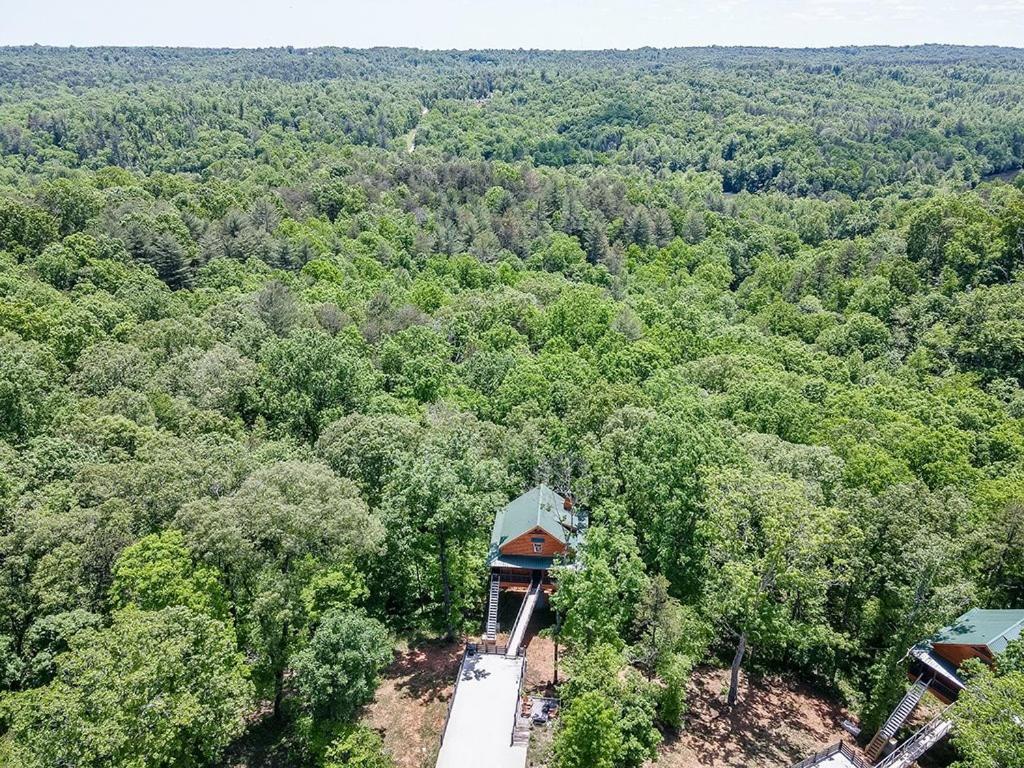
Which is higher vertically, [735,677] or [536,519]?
[536,519]

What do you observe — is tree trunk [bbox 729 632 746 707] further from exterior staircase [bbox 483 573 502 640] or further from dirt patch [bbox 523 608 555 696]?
exterior staircase [bbox 483 573 502 640]

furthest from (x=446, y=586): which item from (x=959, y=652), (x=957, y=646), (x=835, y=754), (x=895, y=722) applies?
(x=959, y=652)

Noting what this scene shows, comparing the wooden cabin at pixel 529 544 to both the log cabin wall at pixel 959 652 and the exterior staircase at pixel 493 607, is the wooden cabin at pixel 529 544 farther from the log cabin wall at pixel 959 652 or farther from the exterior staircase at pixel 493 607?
the log cabin wall at pixel 959 652

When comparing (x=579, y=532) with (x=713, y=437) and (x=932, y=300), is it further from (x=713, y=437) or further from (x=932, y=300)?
(x=932, y=300)

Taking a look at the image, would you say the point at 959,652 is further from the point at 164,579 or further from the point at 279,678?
the point at 164,579

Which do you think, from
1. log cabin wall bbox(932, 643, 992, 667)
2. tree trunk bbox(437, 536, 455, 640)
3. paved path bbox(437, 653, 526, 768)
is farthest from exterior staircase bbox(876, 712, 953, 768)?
tree trunk bbox(437, 536, 455, 640)

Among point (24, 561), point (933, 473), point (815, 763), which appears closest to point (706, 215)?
point (933, 473)
